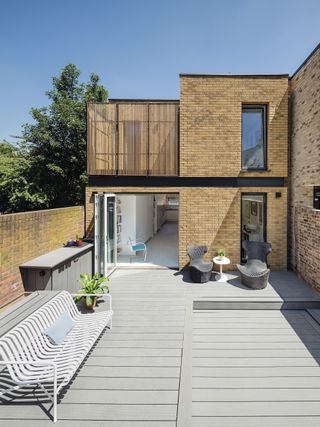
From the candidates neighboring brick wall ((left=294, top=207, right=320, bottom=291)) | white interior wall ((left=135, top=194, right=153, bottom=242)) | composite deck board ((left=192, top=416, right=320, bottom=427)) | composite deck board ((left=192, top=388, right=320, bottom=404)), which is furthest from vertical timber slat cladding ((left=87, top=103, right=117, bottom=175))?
composite deck board ((left=192, top=416, right=320, bottom=427))

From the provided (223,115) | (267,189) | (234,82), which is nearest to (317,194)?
(267,189)

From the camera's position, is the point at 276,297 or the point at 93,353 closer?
the point at 93,353

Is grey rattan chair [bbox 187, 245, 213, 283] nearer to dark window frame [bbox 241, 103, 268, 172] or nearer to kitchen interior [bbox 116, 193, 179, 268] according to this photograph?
kitchen interior [bbox 116, 193, 179, 268]

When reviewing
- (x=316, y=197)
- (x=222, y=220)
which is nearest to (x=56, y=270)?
(x=222, y=220)

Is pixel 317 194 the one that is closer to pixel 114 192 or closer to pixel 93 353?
pixel 114 192

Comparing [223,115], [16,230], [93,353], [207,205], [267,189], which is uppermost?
[223,115]

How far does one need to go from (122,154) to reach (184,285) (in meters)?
4.65

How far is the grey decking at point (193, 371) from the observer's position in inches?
113

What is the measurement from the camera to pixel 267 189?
833 cm

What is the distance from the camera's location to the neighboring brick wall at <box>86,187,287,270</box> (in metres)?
8.27

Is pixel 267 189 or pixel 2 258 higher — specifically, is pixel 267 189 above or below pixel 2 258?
above

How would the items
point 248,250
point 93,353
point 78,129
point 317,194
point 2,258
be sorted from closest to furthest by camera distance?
point 93,353, point 2,258, point 317,194, point 248,250, point 78,129

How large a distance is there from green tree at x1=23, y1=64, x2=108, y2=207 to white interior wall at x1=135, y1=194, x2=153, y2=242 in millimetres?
3757

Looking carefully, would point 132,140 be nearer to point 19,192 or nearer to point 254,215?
point 254,215
